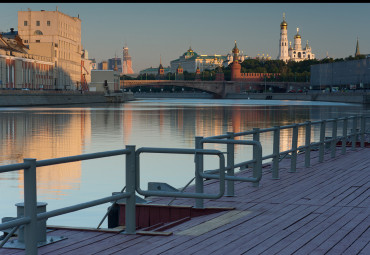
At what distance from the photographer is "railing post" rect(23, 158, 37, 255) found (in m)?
6.05

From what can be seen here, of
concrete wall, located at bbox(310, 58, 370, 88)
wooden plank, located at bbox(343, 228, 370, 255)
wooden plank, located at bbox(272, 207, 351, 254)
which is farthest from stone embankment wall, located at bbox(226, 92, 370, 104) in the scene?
wooden plank, located at bbox(343, 228, 370, 255)

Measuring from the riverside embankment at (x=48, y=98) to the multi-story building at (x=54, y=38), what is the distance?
74.2ft

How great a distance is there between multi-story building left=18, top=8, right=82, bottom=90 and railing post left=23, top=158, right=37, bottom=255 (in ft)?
487

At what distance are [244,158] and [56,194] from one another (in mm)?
11228

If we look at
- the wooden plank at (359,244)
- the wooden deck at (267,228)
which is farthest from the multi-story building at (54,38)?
the wooden plank at (359,244)

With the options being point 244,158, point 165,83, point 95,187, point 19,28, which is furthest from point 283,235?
point 165,83

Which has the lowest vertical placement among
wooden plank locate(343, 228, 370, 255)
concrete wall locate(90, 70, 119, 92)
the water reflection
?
the water reflection

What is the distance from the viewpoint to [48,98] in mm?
103188

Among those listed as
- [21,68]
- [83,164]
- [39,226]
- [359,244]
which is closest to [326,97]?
[21,68]

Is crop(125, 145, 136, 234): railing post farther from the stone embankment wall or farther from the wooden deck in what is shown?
the stone embankment wall

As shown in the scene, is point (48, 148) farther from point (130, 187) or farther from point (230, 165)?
point (130, 187)

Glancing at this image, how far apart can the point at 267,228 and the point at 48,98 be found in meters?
98.2

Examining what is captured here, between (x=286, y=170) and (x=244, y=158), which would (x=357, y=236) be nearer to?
(x=286, y=170)

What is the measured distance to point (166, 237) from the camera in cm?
775
